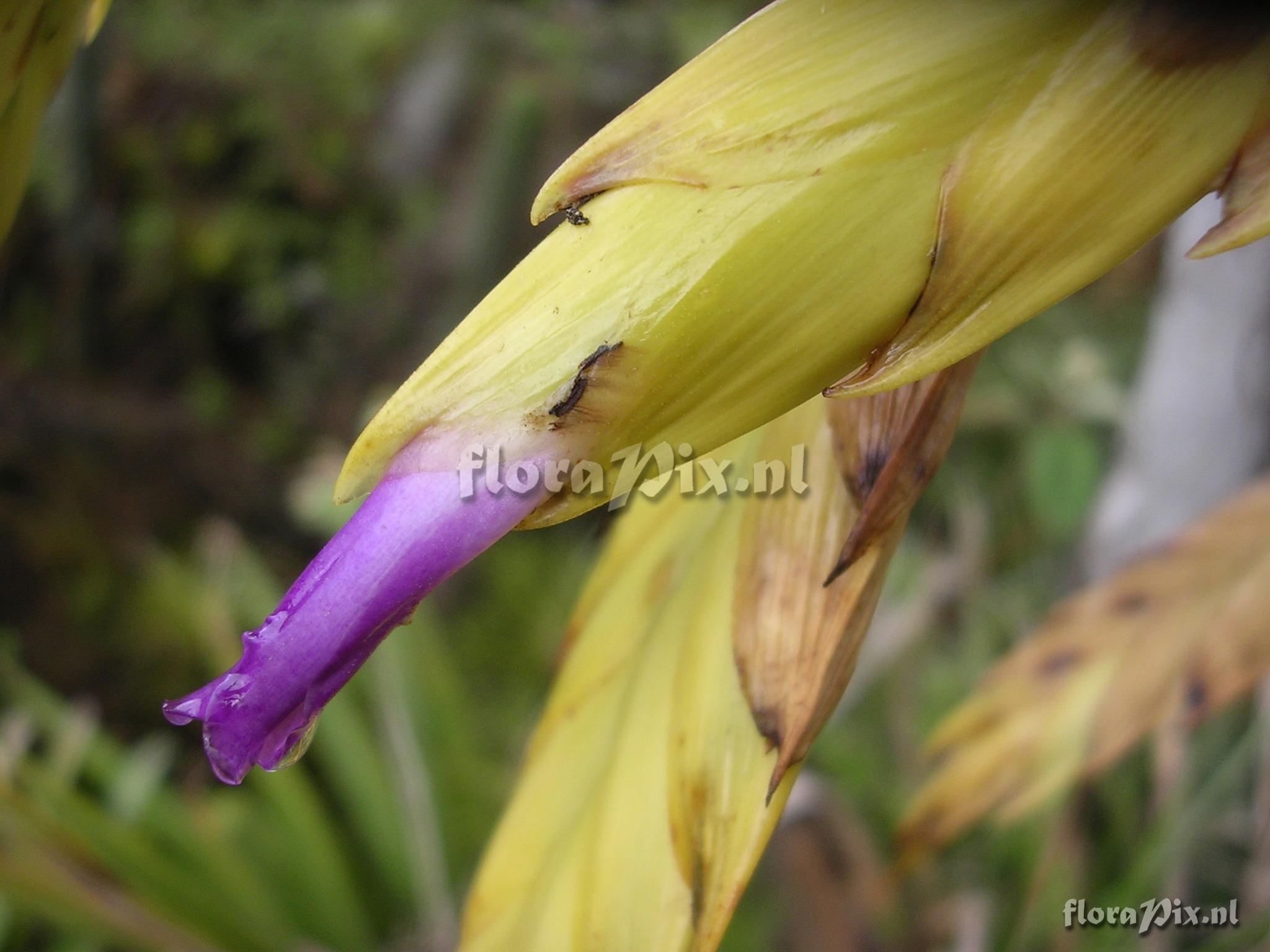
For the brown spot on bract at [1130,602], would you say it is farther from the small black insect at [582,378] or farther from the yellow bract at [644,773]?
the small black insect at [582,378]

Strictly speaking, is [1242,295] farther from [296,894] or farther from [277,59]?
[277,59]

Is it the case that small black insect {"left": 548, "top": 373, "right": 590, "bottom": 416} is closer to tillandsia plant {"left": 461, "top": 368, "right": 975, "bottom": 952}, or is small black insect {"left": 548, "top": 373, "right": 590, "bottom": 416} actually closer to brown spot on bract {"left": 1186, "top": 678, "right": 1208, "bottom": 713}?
tillandsia plant {"left": 461, "top": 368, "right": 975, "bottom": 952}

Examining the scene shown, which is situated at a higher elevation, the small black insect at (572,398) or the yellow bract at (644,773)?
the small black insect at (572,398)

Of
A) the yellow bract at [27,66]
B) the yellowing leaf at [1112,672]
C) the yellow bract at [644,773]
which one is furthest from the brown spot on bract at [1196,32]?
the yellowing leaf at [1112,672]

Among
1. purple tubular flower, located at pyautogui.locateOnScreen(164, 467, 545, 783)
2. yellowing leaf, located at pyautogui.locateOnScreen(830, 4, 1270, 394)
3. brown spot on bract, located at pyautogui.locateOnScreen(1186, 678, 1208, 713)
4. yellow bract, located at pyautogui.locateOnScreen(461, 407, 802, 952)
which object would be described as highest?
purple tubular flower, located at pyautogui.locateOnScreen(164, 467, 545, 783)

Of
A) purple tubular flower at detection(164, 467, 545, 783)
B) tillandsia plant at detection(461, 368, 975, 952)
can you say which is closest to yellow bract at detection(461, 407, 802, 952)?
tillandsia plant at detection(461, 368, 975, 952)
